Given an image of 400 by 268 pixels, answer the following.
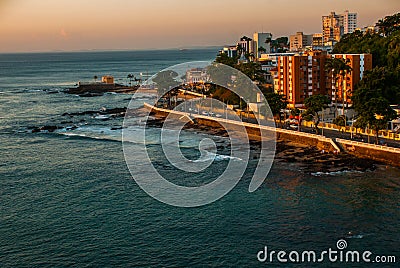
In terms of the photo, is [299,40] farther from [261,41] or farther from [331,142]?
[331,142]

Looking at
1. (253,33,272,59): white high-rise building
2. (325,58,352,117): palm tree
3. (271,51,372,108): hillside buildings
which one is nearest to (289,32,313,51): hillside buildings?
(253,33,272,59): white high-rise building

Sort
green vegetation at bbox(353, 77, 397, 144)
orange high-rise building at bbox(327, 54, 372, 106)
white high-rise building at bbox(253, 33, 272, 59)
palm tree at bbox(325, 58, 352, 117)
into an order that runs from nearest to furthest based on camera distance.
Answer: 1. green vegetation at bbox(353, 77, 397, 144)
2. palm tree at bbox(325, 58, 352, 117)
3. orange high-rise building at bbox(327, 54, 372, 106)
4. white high-rise building at bbox(253, 33, 272, 59)

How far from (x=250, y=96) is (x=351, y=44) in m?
23.8

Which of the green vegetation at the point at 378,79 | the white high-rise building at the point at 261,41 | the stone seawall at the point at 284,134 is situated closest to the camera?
the green vegetation at the point at 378,79

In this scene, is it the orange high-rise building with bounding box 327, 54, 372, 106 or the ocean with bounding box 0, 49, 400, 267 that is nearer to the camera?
the ocean with bounding box 0, 49, 400, 267

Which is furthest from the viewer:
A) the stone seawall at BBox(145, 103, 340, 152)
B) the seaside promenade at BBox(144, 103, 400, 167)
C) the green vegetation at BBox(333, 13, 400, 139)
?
the stone seawall at BBox(145, 103, 340, 152)

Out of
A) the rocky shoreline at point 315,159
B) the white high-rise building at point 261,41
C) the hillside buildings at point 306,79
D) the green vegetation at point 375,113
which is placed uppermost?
the white high-rise building at point 261,41

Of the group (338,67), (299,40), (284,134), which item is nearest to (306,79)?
(338,67)

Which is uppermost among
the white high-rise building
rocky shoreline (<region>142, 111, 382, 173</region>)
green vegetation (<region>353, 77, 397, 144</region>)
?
the white high-rise building

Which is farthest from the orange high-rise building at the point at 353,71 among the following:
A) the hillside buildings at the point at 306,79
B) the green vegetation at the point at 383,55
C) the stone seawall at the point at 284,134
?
the stone seawall at the point at 284,134

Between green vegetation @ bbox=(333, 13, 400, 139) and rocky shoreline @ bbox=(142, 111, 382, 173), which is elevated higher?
green vegetation @ bbox=(333, 13, 400, 139)

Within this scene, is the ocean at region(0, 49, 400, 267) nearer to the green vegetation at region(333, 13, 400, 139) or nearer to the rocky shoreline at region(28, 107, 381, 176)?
the rocky shoreline at region(28, 107, 381, 176)

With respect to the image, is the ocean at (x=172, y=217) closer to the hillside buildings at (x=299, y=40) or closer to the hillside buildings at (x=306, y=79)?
the hillside buildings at (x=306, y=79)

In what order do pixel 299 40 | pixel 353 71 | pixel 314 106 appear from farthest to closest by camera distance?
1. pixel 299 40
2. pixel 353 71
3. pixel 314 106
